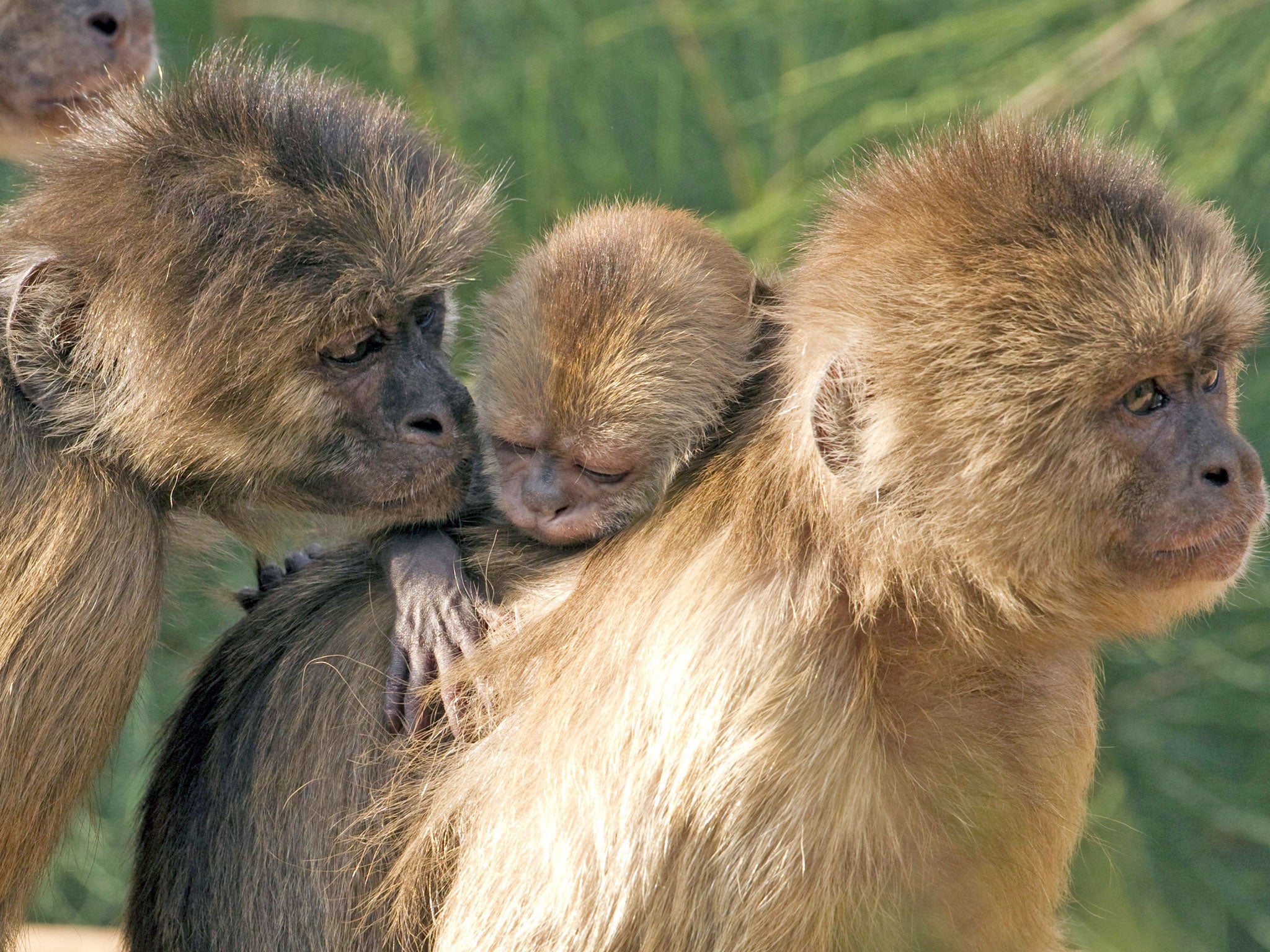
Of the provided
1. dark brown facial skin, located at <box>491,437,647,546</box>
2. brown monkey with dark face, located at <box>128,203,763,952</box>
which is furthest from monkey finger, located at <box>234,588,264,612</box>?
dark brown facial skin, located at <box>491,437,647,546</box>

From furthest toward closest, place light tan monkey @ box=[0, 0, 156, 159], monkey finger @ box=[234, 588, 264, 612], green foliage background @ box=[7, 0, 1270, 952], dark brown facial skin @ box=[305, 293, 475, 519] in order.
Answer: green foliage background @ box=[7, 0, 1270, 952]
light tan monkey @ box=[0, 0, 156, 159]
monkey finger @ box=[234, 588, 264, 612]
dark brown facial skin @ box=[305, 293, 475, 519]

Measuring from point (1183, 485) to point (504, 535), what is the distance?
4.28ft

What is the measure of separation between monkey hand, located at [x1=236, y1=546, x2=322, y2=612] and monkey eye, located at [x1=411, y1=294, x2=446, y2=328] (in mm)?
713

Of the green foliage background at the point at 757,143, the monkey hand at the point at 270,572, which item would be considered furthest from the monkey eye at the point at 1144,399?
the green foliage background at the point at 757,143

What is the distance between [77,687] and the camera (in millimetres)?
2697

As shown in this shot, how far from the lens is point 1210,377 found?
2.57 meters

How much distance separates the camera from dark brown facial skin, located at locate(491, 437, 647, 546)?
9.20 feet

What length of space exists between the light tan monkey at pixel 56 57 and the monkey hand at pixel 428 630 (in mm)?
1655

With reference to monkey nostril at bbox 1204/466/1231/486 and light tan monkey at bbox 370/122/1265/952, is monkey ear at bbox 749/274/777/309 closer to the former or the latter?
light tan monkey at bbox 370/122/1265/952

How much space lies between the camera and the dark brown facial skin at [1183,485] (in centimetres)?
245

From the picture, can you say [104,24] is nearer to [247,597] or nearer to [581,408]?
Answer: [247,597]

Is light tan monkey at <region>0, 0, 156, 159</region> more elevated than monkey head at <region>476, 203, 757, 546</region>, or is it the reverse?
light tan monkey at <region>0, 0, 156, 159</region>

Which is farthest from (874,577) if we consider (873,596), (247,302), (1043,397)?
(247,302)

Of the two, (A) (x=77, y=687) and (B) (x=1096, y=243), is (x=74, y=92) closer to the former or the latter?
(A) (x=77, y=687)
